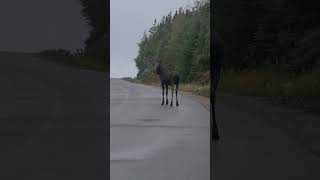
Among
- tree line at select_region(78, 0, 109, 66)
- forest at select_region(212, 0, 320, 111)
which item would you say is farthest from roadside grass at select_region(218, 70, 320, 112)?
tree line at select_region(78, 0, 109, 66)

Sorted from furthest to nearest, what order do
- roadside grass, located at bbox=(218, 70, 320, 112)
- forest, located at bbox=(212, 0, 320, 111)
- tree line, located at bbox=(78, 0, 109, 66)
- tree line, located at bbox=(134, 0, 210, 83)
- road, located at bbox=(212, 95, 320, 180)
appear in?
tree line, located at bbox=(78, 0, 109, 66)
tree line, located at bbox=(134, 0, 210, 83)
forest, located at bbox=(212, 0, 320, 111)
roadside grass, located at bbox=(218, 70, 320, 112)
road, located at bbox=(212, 95, 320, 180)

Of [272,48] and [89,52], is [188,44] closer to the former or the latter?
[272,48]

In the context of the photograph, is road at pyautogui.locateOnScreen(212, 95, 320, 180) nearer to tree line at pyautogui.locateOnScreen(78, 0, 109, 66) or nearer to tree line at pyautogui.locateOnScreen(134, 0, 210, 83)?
tree line at pyautogui.locateOnScreen(134, 0, 210, 83)

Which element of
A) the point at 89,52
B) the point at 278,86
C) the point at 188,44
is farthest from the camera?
the point at 89,52

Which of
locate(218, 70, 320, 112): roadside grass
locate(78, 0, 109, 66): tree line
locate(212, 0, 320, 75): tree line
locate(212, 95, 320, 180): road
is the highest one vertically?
locate(78, 0, 109, 66): tree line

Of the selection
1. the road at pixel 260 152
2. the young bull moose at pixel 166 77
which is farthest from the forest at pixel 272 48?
the young bull moose at pixel 166 77

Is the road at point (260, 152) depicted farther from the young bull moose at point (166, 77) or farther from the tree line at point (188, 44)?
the tree line at point (188, 44)

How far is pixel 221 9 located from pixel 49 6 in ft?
66.2

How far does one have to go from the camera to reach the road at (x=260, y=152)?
7723mm

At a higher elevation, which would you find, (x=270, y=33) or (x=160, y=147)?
(x=270, y=33)

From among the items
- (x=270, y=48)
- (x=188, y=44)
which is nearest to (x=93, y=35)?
(x=188, y=44)

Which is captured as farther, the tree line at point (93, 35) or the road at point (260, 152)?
the tree line at point (93, 35)

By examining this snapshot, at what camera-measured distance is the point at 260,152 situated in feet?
31.3

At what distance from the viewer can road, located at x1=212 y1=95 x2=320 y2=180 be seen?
7723 millimetres
